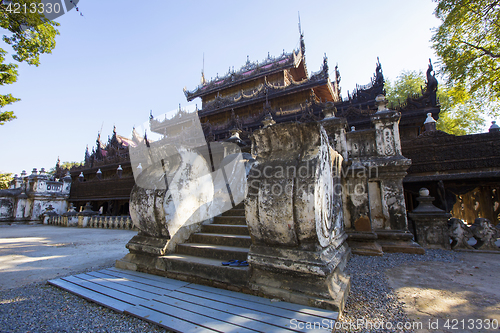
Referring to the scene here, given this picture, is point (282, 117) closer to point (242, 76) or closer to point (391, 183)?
point (242, 76)

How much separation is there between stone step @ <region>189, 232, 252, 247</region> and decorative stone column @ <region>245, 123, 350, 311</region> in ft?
2.48

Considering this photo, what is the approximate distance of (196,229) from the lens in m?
3.70

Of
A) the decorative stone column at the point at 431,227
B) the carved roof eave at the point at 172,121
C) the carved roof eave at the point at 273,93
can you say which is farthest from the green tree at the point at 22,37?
the carved roof eave at the point at 172,121

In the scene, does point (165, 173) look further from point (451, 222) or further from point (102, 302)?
point (451, 222)

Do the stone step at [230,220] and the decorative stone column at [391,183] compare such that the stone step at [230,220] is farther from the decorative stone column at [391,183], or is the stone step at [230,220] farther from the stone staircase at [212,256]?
the decorative stone column at [391,183]

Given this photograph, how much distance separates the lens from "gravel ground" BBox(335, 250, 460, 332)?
1.81 metres

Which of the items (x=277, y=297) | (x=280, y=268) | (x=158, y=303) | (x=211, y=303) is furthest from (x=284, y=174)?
(x=158, y=303)

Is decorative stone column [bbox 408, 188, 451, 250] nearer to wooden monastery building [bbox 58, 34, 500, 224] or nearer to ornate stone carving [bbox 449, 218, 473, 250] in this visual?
ornate stone carving [bbox 449, 218, 473, 250]

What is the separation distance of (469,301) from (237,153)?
191 inches

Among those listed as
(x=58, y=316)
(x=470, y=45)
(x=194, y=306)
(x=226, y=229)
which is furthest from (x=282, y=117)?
(x=58, y=316)

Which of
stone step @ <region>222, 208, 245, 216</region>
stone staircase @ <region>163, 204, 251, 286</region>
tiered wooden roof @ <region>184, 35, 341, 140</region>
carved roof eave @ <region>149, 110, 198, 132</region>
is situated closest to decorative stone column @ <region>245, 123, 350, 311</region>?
stone staircase @ <region>163, 204, 251, 286</region>

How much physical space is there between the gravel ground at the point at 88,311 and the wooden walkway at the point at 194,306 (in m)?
0.08

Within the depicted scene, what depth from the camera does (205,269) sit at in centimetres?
261

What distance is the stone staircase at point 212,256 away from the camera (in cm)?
246
